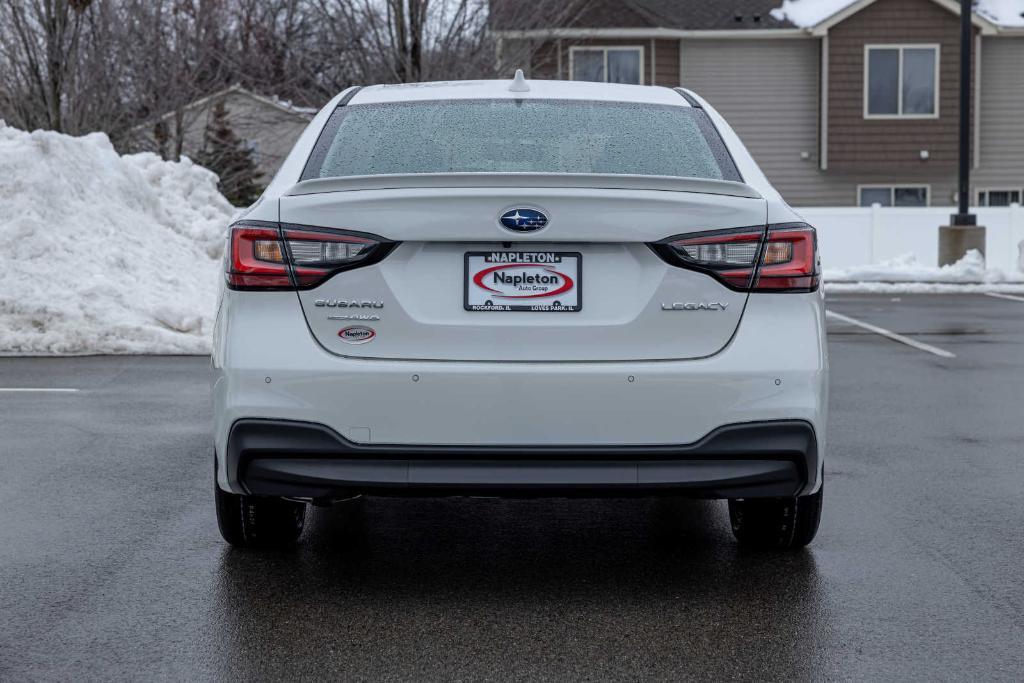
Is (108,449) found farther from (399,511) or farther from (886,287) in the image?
(886,287)

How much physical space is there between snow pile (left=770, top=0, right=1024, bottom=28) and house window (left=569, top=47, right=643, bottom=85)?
3639mm

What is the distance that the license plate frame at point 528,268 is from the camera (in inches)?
173

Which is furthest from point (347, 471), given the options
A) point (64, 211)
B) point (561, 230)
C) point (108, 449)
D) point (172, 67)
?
point (172, 67)

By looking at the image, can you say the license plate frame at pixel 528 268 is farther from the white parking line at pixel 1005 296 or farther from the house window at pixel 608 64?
the house window at pixel 608 64

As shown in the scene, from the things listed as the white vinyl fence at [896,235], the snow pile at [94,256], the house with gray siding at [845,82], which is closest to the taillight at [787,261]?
the snow pile at [94,256]

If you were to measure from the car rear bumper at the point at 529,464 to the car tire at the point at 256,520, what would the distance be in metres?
0.68

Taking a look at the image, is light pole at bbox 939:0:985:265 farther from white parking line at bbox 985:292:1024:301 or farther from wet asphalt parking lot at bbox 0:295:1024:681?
wet asphalt parking lot at bbox 0:295:1024:681

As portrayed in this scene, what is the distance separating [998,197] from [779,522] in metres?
31.1

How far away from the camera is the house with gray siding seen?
1259 inches

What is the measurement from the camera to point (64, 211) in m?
13.9

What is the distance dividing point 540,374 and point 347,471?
2.19 ft

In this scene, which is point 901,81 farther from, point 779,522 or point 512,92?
point 779,522

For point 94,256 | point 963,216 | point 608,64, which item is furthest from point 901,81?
point 94,256

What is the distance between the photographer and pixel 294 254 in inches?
175
